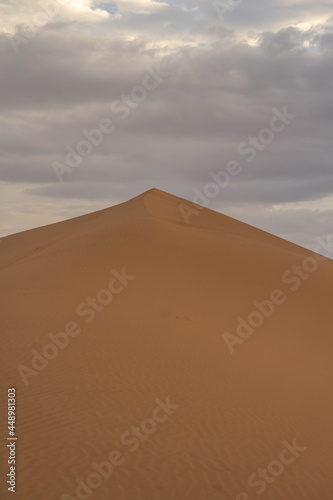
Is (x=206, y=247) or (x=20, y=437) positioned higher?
(x=206, y=247)

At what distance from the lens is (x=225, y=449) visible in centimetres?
1006

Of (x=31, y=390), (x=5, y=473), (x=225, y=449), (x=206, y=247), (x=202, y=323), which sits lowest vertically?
(x=225, y=449)

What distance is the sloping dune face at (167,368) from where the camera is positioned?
902cm

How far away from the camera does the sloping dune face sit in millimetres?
9023

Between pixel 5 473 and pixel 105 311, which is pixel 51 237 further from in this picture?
pixel 5 473

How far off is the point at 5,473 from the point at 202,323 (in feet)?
35.5

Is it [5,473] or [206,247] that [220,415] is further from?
[206,247]

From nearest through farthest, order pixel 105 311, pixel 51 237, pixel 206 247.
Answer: pixel 105 311
pixel 206 247
pixel 51 237

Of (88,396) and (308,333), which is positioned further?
(308,333)

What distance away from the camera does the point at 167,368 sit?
13883 millimetres

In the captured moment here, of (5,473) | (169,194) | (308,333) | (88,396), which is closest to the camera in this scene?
(5,473)

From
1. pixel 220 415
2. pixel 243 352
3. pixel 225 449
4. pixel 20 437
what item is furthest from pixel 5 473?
pixel 243 352

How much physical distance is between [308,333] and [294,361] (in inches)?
132

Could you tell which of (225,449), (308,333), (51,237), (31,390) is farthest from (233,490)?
(51,237)
